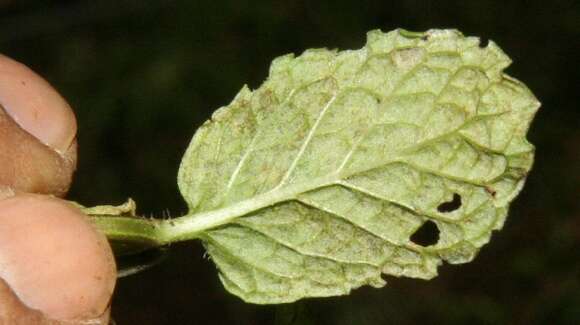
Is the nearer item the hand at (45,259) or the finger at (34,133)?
the hand at (45,259)

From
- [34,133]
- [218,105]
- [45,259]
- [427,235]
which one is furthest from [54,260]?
[427,235]

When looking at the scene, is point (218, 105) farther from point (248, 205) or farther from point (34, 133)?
point (248, 205)

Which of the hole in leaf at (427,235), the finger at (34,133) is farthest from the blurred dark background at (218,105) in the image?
the finger at (34,133)

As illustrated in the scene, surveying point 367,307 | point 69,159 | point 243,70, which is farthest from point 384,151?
point 243,70

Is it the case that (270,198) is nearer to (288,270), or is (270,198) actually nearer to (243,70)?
(288,270)

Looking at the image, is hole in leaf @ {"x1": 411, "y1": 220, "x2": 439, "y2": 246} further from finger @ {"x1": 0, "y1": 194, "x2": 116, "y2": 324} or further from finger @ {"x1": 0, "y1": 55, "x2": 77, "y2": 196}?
finger @ {"x1": 0, "y1": 194, "x2": 116, "y2": 324}

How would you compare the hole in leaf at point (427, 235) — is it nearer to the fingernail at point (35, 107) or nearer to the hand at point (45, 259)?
the fingernail at point (35, 107)

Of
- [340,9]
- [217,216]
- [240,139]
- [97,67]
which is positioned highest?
[240,139]
